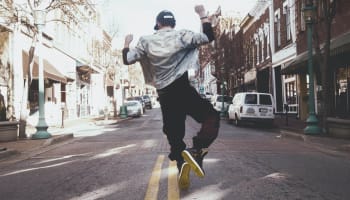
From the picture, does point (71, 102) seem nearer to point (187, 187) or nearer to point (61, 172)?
point (61, 172)

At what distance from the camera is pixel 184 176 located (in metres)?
4.63

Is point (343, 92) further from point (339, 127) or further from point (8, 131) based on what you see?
point (8, 131)

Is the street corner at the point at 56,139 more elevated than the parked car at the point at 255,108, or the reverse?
the parked car at the point at 255,108

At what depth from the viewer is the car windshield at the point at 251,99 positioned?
2053cm

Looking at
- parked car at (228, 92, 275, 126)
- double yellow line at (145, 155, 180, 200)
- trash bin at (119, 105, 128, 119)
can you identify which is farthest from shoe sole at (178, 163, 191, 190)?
trash bin at (119, 105, 128, 119)

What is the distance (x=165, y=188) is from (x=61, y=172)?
2.29m

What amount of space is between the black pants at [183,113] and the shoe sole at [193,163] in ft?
0.77

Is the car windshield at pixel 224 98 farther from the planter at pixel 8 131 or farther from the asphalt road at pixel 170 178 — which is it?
the asphalt road at pixel 170 178

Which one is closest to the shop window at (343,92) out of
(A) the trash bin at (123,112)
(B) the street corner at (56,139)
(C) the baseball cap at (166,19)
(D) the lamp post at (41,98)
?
(B) the street corner at (56,139)

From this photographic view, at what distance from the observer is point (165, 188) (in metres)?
4.89

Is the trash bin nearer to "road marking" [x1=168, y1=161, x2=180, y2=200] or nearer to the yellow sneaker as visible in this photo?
"road marking" [x1=168, y1=161, x2=180, y2=200]

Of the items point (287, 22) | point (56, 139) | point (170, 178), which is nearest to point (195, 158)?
point (170, 178)

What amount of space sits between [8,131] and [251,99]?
11561 mm

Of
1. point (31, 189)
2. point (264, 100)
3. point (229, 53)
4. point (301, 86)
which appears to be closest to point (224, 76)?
point (229, 53)
